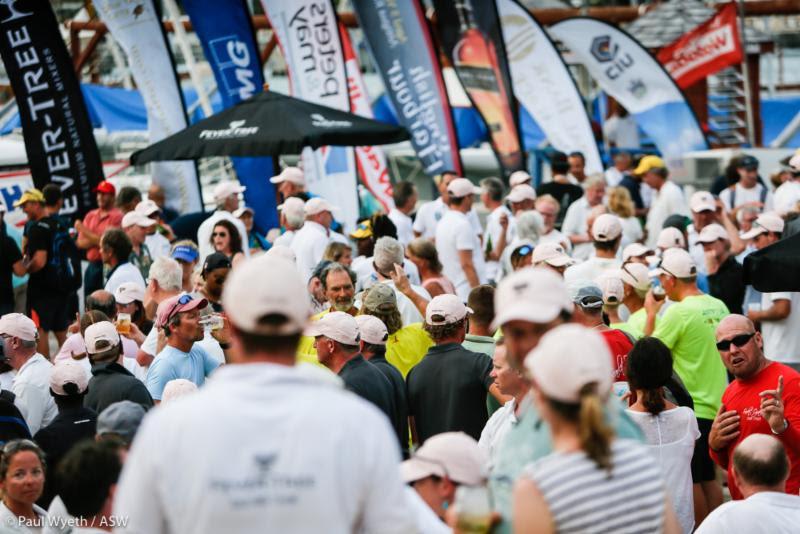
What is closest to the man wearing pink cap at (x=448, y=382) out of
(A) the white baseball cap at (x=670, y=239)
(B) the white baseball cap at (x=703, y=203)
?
(A) the white baseball cap at (x=670, y=239)

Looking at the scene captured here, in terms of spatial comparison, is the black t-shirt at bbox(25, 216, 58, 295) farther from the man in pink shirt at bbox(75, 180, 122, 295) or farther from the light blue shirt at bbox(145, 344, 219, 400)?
the light blue shirt at bbox(145, 344, 219, 400)

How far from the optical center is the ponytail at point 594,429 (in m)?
3.27

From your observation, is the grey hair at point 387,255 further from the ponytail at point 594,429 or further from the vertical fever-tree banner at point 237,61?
the ponytail at point 594,429

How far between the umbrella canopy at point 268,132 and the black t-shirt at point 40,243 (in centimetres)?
95

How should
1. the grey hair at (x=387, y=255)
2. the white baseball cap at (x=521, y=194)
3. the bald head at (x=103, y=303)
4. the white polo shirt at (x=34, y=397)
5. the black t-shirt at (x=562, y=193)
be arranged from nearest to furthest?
the white polo shirt at (x=34, y=397) < the bald head at (x=103, y=303) < the grey hair at (x=387, y=255) < the white baseball cap at (x=521, y=194) < the black t-shirt at (x=562, y=193)

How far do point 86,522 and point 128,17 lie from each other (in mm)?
10040

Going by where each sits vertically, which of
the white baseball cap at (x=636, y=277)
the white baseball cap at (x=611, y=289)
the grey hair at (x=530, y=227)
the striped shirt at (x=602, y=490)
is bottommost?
the grey hair at (x=530, y=227)

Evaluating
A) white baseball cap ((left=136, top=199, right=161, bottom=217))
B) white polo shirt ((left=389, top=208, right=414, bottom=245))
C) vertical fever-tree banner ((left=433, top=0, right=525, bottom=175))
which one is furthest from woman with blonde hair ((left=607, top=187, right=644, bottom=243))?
white baseball cap ((left=136, top=199, right=161, bottom=217))

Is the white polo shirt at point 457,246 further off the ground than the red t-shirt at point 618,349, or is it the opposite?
the red t-shirt at point 618,349

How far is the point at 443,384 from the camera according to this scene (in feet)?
22.6

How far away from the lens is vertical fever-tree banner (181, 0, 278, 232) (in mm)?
13914

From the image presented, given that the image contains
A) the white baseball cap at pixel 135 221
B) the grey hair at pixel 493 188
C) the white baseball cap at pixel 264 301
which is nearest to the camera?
the white baseball cap at pixel 264 301

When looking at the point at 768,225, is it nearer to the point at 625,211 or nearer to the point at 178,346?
the point at 625,211

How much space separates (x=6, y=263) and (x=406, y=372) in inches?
198
